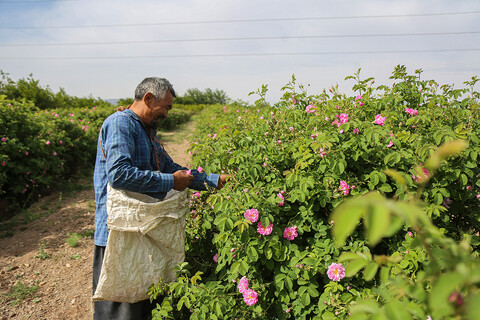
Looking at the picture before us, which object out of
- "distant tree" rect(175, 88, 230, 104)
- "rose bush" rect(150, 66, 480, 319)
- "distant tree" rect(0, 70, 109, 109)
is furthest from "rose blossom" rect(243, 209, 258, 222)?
"distant tree" rect(175, 88, 230, 104)

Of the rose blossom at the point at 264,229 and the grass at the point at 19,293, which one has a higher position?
the rose blossom at the point at 264,229

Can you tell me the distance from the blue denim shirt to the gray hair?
160 mm

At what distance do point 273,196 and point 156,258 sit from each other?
0.81 m

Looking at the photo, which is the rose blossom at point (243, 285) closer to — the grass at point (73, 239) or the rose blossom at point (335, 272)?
the rose blossom at point (335, 272)

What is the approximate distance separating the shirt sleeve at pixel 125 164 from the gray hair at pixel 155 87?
0.24 meters

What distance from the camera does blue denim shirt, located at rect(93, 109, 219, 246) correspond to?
5.79 feet

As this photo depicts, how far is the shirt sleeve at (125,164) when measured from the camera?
1.75 meters

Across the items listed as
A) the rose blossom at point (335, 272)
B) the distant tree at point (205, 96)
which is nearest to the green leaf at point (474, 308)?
the rose blossom at point (335, 272)

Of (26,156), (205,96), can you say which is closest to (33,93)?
(26,156)

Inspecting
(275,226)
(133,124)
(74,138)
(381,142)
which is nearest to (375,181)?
(381,142)

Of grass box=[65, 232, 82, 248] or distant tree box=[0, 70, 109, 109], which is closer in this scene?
grass box=[65, 232, 82, 248]

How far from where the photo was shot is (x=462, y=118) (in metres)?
2.14

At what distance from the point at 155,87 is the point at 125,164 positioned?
1.83 feet

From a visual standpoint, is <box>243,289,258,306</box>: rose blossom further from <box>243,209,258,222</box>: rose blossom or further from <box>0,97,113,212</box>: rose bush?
<box>0,97,113,212</box>: rose bush
